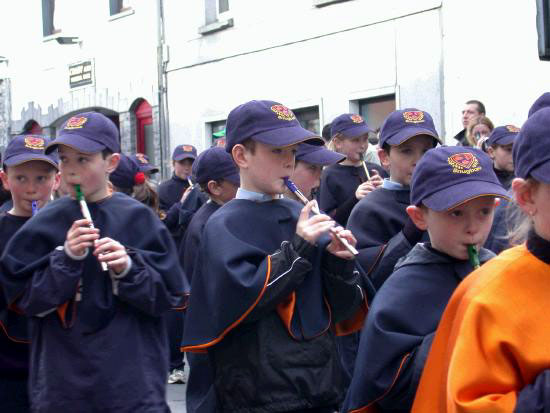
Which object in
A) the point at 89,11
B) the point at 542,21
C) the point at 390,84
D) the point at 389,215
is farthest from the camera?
the point at 89,11

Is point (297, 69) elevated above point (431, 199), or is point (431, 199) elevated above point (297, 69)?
point (297, 69)

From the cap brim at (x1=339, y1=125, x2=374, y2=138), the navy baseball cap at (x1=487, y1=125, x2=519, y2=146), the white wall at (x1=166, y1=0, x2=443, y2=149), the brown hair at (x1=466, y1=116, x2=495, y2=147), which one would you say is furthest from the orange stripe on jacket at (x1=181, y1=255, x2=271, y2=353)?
the white wall at (x1=166, y1=0, x2=443, y2=149)

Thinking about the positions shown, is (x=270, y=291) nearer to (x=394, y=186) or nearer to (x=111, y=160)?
(x=111, y=160)

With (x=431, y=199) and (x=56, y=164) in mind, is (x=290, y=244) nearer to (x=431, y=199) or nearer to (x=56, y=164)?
(x=431, y=199)

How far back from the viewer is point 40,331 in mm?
4809

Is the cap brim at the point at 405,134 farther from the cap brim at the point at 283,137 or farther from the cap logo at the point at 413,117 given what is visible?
the cap brim at the point at 283,137

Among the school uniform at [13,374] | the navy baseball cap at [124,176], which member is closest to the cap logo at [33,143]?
the school uniform at [13,374]

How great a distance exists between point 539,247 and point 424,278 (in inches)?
44.0

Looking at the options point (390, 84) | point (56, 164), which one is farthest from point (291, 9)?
point (56, 164)

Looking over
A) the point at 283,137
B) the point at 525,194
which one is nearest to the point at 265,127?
the point at 283,137

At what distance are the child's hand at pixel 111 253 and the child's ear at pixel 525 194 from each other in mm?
2148

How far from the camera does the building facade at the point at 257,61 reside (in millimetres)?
13164

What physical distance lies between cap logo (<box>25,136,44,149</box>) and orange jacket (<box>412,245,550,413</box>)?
338 cm

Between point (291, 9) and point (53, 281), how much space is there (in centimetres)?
1230
